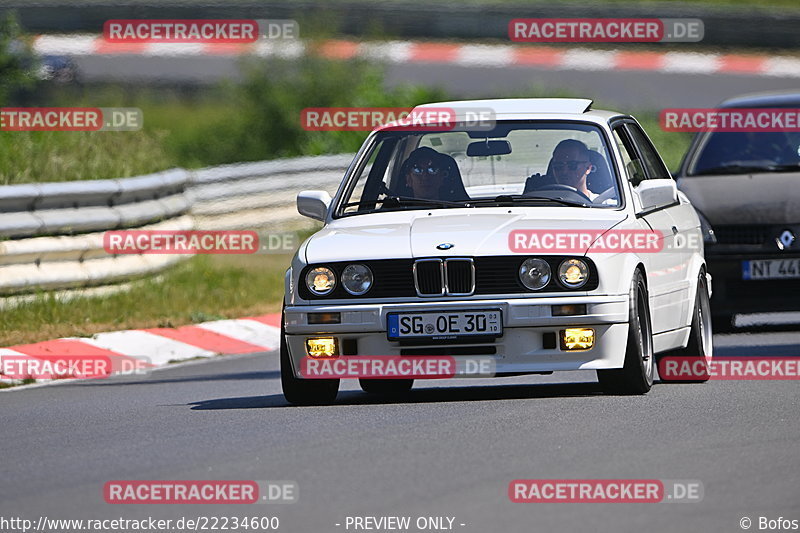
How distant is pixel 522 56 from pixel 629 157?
26.2 metres

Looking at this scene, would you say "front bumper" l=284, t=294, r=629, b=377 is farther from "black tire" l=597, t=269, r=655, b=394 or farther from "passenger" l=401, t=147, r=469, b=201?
"passenger" l=401, t=147, r=469, b=201

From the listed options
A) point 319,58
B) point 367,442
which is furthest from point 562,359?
point 319,58

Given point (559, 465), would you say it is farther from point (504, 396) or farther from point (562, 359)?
point (504, 396)

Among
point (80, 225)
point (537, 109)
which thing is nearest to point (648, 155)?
point (537, 109)

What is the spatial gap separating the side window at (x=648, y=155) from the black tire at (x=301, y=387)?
99.0 inches

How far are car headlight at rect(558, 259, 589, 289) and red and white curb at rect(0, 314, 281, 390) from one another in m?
4.47

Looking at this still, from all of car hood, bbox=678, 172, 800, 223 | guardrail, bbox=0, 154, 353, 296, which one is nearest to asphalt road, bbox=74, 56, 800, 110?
guardrail, bbox=0, 154, 353, 296

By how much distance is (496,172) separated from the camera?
420 inches

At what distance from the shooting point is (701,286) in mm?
11414

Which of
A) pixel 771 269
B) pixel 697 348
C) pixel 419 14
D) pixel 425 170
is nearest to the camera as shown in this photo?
pixel 425 170

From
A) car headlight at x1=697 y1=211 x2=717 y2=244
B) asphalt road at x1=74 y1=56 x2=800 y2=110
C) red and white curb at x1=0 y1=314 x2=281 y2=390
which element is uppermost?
asphalt road at x1=74 y1=56 x2=800 y2=110

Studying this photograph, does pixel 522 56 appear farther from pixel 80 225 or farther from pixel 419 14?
pixel 80 225

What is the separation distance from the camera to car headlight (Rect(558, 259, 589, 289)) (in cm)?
942

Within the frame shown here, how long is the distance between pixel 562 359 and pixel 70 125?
1050cm
